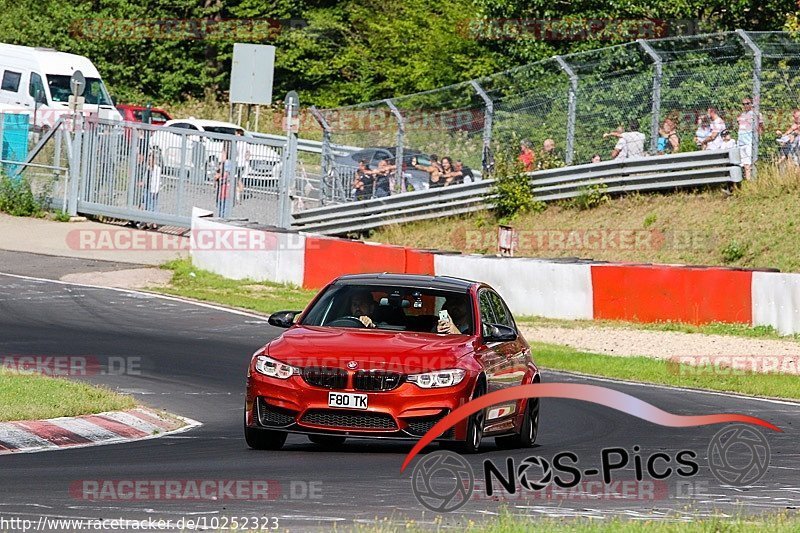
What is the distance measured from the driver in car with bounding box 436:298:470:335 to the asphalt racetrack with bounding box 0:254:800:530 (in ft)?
3.14

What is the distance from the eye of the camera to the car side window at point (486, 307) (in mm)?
12000

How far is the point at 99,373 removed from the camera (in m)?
15.8

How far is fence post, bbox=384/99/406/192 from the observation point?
30094mm

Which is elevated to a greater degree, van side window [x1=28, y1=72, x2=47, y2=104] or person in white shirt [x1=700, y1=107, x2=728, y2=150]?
van side window [x1=28, y1=72, x2=47, y2=104]

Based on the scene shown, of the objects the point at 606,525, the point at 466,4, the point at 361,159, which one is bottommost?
the point at 606,525

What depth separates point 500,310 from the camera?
12727 millimetres

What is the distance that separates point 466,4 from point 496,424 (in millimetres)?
43727

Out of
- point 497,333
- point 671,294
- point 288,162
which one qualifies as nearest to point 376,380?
point 497,333

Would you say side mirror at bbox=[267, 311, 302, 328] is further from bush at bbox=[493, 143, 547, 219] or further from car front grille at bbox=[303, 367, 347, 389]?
bush at bbox=[493, 143, 547, 219]

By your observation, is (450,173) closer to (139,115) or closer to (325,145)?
(325,145)

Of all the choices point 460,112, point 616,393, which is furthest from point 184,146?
point 616,393

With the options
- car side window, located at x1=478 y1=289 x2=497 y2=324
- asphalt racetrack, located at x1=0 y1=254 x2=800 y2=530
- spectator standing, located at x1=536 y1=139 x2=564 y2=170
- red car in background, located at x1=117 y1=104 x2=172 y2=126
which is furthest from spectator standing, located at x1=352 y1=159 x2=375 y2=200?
car side window, located at x1=478 y1=289 x2=497 y2=324

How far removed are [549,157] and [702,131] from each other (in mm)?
3718

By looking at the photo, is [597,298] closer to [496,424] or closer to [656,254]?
[656,254]
